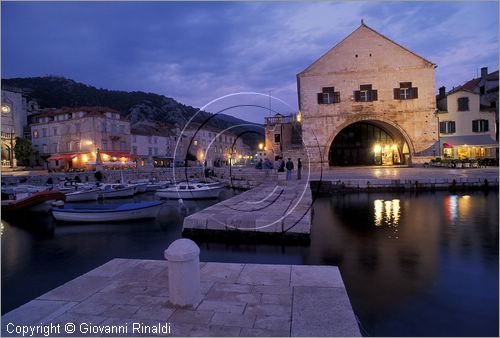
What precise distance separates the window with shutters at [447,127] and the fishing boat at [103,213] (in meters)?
30.4

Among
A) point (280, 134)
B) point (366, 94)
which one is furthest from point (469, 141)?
point (280, 134)

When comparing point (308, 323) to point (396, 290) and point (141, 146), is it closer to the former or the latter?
point (396, 290)

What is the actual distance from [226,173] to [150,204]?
67.1 ft

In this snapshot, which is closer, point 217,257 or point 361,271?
point 361,271

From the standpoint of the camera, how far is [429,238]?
11578 mm

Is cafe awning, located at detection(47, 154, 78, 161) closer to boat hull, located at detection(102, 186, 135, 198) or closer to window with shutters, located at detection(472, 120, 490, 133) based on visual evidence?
boat hull, located at detection(102, 186, 135, 198)

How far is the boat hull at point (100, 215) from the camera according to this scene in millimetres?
16844

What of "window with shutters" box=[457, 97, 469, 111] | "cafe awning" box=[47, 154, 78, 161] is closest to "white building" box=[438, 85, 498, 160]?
"window with shutters" box=[457, 97, 469, 111]

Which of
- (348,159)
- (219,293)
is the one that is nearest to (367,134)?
(348,159)

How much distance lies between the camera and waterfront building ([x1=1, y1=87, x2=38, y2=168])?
1802 inches

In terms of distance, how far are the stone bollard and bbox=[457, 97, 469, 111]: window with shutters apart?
3745cm

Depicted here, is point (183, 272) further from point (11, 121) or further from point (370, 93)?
point (11, 121)

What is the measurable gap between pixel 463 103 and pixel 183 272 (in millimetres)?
37965

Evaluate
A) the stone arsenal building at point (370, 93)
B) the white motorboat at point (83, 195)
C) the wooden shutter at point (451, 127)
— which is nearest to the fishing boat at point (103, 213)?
the white motorboat at point (83, 195)
